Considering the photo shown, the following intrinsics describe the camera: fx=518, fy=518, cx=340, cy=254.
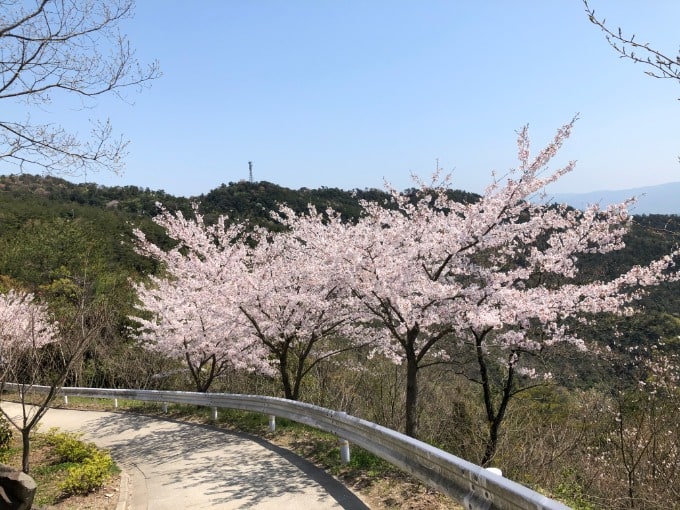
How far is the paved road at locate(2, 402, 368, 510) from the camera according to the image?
20.9 feet

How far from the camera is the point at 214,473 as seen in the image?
7.89m

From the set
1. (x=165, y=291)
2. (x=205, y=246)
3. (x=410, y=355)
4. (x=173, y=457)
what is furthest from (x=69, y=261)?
(x=410, y=355)

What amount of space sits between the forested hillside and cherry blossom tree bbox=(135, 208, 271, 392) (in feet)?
2.72

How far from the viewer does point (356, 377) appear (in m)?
22.2

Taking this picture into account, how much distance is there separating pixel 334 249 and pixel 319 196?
2135 inches

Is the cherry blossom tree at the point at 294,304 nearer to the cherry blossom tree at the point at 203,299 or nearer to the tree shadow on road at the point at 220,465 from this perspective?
the cherry blossom tree at the point at 203,299

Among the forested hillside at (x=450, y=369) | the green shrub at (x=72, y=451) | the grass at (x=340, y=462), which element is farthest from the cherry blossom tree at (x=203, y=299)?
the green shrub at (x=72, y=451)

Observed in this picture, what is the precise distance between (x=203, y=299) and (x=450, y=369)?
7.18m

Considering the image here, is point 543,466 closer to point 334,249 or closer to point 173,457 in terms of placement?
point 334,249

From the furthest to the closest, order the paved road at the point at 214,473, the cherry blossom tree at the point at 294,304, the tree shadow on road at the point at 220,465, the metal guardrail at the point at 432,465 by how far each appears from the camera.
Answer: the cherry blossom tree at the point at 294,304, the tree shadow on road at the point at 220,465, the paved road at the point at 214,473, the metal guardrail at the point at 432,465

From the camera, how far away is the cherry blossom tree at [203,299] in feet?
46.8

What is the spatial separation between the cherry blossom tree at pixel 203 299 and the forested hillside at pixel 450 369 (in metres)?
0.83

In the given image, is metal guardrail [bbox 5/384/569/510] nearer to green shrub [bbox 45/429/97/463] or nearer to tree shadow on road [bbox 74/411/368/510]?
tree shadow on road [bbox 74/411/368/510]

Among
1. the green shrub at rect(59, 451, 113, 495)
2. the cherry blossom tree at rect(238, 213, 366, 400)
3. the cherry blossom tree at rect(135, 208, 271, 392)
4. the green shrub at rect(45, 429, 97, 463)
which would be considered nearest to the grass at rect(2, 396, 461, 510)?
the green shrub at rect(45, 429, 97, 463)
